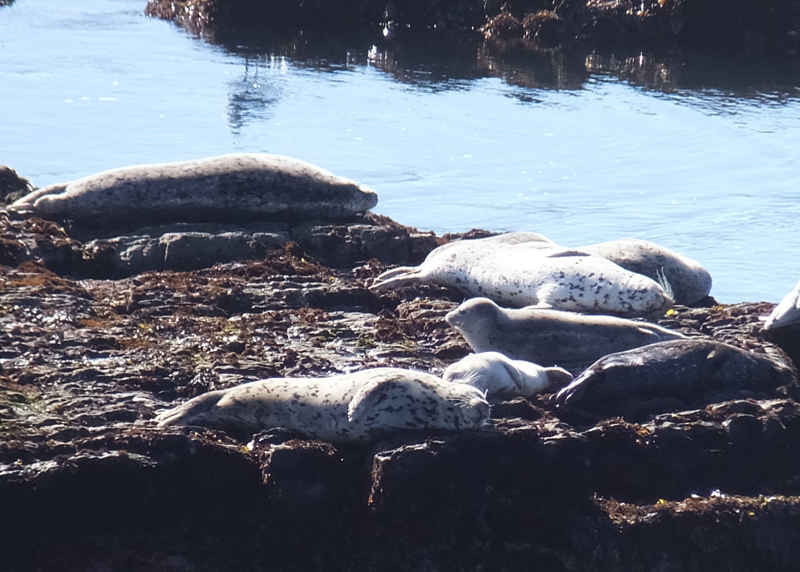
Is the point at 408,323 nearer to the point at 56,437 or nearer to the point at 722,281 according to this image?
the point at 56,437

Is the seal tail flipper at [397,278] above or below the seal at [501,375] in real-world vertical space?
below

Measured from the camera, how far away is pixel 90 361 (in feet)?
15.2

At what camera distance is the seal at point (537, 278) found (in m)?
5.82

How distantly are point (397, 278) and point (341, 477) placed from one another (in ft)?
8.70

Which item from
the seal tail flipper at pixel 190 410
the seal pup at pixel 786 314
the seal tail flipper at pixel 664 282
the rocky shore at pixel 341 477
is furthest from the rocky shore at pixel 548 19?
the seal tail flipper at pixel 190 410

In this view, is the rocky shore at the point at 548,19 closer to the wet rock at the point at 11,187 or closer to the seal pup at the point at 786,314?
the wet rock at the point at 11,187

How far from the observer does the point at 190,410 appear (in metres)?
4.13

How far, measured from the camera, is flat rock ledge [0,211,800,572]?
356 cm

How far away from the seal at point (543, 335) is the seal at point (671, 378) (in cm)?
30

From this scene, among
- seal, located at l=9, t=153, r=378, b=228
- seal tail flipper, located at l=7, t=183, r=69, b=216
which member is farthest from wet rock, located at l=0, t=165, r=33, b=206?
seal, located at l=9, t=153, r=378, b=228

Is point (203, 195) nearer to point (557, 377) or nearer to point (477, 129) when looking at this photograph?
point (557, 377)

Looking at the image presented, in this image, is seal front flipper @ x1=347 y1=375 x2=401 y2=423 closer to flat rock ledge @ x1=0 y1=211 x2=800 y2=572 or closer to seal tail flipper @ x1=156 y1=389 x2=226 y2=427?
flat rock ledge @ x1=0 y1=211 x2=800 y2=572

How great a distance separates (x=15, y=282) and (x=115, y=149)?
7.64 m

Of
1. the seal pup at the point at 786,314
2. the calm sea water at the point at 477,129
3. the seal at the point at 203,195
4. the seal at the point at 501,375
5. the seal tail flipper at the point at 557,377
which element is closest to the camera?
the seal at the point at 501,375
